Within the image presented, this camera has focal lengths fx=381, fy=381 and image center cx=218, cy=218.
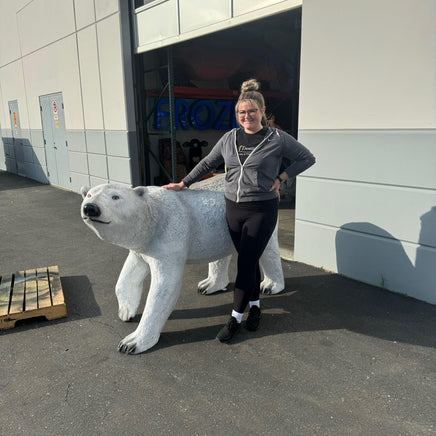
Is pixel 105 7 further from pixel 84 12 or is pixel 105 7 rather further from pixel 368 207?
pixel 368 207

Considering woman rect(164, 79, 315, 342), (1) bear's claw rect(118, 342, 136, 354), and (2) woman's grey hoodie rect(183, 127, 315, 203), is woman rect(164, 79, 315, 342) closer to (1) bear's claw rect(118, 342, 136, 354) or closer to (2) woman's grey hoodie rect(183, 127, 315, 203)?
(2) woman's grey hoodie rect(183, 127, 315, 203)

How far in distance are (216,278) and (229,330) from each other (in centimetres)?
92

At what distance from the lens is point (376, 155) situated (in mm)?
3697

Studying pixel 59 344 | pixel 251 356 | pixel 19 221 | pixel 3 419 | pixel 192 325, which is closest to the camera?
pixel 3 419

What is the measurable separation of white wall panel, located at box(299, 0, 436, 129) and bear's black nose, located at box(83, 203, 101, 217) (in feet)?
8.86

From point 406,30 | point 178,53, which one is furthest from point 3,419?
point 178,53

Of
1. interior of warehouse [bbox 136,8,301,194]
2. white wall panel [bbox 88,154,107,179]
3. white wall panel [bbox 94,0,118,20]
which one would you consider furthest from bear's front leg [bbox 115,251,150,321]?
white wall panel [bbox 94,0,118,20]

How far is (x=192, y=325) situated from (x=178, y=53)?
7772 millimetres

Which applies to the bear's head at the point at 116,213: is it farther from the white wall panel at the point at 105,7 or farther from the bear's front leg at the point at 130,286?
the white wall panel at the point at 105,7

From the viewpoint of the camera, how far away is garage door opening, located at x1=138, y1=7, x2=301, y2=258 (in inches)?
353

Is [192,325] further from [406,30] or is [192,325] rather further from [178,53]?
[178,53]

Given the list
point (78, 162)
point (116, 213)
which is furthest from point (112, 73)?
point (116, 213)

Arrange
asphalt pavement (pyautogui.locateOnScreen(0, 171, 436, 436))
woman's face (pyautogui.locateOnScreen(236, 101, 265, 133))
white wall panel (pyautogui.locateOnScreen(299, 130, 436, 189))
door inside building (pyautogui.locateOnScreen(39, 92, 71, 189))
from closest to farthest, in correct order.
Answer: asphalt pavement (pyautogui.locateOnScreen(0, 171, 436, 436)) < woman's face (pyautogui.locateOnScreen(236, 101, 265, 133)) < white wall panel (pyautogui.locateOnScreen(299, 130, 436, 189)) < door inside building (pyautogui.locateOnScreen(39, 92, 71, 189))

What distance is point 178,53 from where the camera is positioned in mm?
9211
